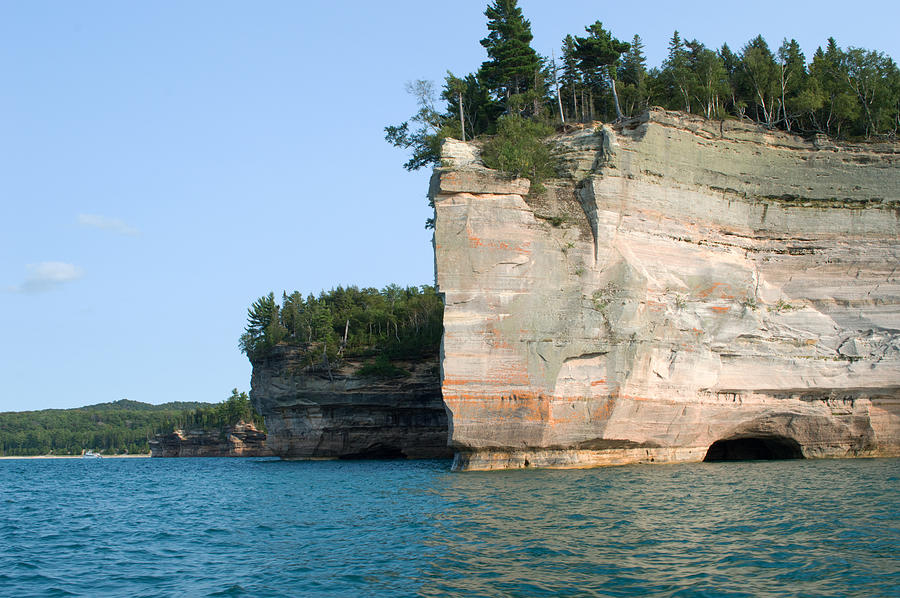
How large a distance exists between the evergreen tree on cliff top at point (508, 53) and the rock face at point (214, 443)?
188ft

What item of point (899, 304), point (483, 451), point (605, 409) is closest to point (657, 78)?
point (899, 304)

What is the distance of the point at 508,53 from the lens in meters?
37.8

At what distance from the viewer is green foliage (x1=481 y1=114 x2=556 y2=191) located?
26719 millimetres

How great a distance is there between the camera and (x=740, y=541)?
12172mm

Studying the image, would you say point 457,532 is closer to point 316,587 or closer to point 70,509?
point 316,587

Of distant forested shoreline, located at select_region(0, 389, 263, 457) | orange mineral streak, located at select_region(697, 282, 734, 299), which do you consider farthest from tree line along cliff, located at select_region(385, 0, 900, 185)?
distant forested shoreline, located at select_region(0, 389, 263, 457)

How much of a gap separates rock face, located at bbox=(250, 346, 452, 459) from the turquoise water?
2301 cm

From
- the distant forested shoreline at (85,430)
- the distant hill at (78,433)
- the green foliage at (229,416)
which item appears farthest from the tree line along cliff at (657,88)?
the distant hill at (78,433)

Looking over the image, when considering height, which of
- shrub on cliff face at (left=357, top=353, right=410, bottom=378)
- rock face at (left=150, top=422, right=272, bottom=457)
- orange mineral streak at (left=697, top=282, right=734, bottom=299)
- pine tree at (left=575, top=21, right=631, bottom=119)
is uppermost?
pine tree at (left=575, top=21, right=631, bottom=119)

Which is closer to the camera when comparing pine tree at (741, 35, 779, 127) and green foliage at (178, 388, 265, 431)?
pine tree at (741, 35, 779, 127)

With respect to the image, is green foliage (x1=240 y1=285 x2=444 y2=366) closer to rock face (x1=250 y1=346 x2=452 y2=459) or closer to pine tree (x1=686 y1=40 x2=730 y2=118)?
rock face (x1=250 y1=346 x2=452 y2=459)

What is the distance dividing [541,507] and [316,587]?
6.52 m

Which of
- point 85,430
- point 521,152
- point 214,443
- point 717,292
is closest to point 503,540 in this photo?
point 521,152

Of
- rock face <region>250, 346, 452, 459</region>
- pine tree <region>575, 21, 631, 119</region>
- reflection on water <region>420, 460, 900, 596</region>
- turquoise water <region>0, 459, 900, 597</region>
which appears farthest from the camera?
rock face <region>250, 346, 452, 459</region>
